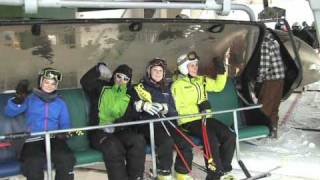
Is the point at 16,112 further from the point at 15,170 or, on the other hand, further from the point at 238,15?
the point at 238,15

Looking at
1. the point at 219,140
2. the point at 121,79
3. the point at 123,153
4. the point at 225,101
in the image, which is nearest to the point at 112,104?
the point at 121,79

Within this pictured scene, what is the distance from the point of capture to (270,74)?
685cm

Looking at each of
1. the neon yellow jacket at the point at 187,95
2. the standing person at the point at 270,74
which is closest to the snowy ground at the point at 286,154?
the standing person at the point at 270,74

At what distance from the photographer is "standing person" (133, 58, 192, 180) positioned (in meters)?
4.76

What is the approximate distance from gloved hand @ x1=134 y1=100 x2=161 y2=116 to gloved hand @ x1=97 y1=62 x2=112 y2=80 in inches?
20.2

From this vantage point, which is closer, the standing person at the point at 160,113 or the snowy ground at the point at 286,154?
the standing person at the point at 160,113

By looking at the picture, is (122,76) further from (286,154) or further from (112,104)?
(286,154)

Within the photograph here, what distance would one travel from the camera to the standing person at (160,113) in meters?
4.76

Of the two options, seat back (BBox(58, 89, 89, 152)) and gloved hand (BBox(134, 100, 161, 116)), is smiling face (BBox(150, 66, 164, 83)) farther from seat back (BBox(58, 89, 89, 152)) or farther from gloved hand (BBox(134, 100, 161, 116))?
seat back (BBox(58, 89, 89, 152))

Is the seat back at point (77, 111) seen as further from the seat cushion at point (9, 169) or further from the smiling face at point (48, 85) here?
the seat cushion at point (9, 169)

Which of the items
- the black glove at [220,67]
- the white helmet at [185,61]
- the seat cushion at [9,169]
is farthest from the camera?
the black glove at [220,67]

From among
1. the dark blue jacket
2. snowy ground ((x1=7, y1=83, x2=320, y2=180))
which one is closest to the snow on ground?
snowy ground ((x1=7, y1=83, x2=320, y2=180))

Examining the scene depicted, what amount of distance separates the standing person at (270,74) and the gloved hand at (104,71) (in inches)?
91.0

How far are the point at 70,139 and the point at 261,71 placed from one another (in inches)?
117
